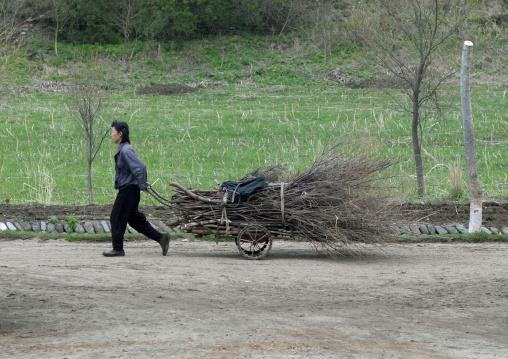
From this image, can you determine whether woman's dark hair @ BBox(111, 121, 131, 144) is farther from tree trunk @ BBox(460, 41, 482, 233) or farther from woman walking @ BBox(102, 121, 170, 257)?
tree trunk @ BBox(460, 41, 482, 233)

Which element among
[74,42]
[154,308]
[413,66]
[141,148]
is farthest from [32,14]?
[154,308]

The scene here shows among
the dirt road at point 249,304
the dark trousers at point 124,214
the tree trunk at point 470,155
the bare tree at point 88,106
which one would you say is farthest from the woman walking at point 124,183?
the tree trunk at point 470,155

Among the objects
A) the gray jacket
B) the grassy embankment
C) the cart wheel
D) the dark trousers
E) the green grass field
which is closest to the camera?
the gray jacket

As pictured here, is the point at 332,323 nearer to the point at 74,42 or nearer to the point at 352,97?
the point at 352,97

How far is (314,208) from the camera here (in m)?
11.4

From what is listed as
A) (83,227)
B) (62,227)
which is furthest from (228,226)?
(62,227)

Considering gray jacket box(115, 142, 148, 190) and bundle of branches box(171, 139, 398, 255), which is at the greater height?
gray jacket box(115, 142, 148, 190)

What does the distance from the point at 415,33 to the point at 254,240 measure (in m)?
7.67

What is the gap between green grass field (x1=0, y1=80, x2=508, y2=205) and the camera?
18.3 meters

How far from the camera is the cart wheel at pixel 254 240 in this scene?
1137cm

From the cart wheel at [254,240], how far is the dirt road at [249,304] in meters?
0.20

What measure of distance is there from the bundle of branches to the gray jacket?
709 mm

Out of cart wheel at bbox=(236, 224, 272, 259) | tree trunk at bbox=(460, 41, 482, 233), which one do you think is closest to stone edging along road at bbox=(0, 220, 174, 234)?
cart wheel at bbox=(236, 224, 272, 259)

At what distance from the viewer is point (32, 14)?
44.5 m
